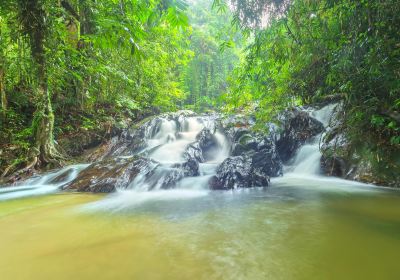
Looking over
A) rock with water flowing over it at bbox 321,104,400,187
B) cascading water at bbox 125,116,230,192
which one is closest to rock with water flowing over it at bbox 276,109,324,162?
rock with water flowing over it at bbox 321,104,400,187

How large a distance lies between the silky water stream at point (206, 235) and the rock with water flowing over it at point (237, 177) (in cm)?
45

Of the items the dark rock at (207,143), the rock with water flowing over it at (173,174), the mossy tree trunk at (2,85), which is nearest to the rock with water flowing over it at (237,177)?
the rock with water flowing over it at (173,174)

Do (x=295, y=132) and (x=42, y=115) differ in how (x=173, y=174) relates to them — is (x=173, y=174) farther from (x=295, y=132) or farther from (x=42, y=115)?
(x=295, y=132)

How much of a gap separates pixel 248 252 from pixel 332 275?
590 mm

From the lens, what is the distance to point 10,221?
3.04 metres

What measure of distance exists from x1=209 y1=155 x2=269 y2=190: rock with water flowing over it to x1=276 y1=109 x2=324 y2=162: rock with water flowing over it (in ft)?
8.76

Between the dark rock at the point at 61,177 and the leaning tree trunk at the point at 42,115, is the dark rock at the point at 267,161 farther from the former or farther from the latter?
the leaning tree trunk at the point at 42,115

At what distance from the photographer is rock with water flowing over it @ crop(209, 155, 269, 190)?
5.02m

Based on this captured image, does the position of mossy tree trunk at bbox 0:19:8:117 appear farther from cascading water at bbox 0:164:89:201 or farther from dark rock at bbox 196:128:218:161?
dark rock at bbox 196:128:218:161

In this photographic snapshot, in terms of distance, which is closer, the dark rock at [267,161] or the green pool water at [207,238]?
the green pool water at [207,238]

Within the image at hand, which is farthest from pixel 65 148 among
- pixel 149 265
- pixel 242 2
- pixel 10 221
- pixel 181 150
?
pixel 149 265

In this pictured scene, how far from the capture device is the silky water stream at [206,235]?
1.66 m

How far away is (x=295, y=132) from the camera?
786 cm

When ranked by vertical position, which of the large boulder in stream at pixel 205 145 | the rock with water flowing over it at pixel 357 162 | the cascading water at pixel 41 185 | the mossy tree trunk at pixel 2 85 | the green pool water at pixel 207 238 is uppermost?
the mossy tree trunk at pixel 2 85
